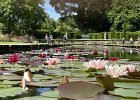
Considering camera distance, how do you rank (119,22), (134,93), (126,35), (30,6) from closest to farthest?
(134,93) → (30,6) → (126,35) → (119,22)

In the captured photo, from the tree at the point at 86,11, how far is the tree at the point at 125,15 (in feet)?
9.29

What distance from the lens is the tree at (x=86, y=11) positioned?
65.1 metres

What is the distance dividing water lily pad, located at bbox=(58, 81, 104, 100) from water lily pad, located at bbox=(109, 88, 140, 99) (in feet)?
1.38

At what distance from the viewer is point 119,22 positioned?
5962 cm

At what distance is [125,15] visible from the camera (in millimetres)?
59156

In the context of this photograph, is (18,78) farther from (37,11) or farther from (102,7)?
(102,7)

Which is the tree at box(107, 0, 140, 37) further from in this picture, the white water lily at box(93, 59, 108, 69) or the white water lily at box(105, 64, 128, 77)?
the white water lily at box(105, 64, 128, 77)

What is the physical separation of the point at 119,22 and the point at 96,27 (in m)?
6.66

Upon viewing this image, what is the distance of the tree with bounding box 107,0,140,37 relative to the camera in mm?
58031

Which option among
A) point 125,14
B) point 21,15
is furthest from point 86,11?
point 21,15

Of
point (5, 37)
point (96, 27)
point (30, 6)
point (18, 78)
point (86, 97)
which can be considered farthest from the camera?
point (96, 27)

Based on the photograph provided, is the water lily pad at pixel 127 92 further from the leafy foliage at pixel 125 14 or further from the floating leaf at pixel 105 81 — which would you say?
the leafy foliage at pixel 125 14

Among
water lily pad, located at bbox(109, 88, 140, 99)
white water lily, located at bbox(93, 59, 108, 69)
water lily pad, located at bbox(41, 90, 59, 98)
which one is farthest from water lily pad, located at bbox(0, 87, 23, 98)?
white water lily, located at bbox(93, 59, 108, 69)

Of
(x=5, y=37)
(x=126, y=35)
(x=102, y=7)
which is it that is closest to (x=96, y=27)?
(x=102, y=7)
